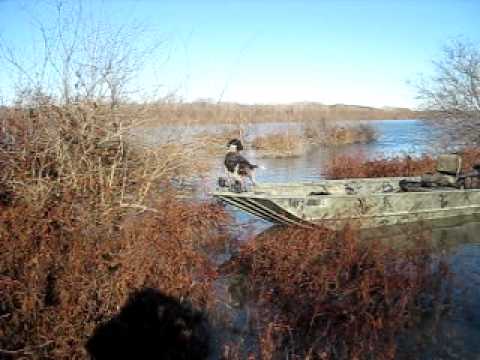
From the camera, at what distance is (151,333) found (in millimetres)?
4363

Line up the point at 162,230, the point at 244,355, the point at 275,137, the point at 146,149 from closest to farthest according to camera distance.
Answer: the point at 244,355 < the point at 162,230 < the point at 146,149 < the point at 275,137

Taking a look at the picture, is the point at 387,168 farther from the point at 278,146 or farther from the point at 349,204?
the point at 278,146

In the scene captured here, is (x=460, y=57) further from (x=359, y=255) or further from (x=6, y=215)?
(x=6, y=215)

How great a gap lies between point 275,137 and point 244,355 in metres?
22.8

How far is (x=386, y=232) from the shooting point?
911 centimetres

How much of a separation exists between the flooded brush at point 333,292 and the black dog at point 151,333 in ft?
2.76

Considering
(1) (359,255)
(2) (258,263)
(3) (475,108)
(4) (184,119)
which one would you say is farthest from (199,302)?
(3) (475,108)

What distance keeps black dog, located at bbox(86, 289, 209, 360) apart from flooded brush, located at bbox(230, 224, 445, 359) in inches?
33.1

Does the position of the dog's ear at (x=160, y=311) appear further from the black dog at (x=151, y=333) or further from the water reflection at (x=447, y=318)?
the water reflection at (x=447, y=318)

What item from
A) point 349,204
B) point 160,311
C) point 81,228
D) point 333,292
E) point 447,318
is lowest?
point 447,318

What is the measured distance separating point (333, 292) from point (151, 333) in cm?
251

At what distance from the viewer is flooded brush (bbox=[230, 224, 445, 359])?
452 centimetres

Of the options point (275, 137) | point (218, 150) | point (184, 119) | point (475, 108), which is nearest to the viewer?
point (184, 119)

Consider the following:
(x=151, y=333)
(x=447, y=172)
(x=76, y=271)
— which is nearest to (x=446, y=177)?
(x=447, y=172)
